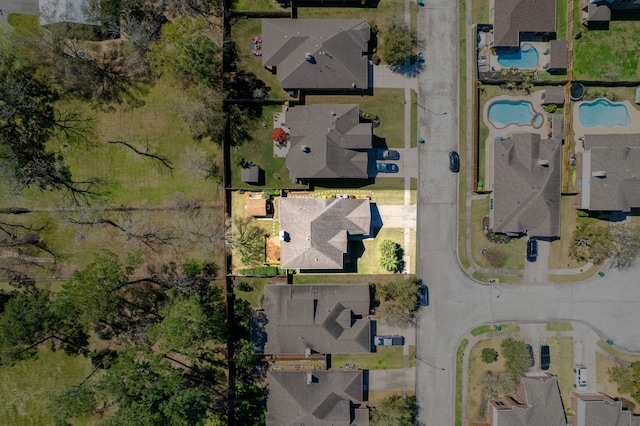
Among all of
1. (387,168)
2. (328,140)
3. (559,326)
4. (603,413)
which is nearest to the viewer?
(328,140)

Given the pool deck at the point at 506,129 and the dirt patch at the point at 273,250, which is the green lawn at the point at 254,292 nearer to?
the dirt patch at the point at 273,250

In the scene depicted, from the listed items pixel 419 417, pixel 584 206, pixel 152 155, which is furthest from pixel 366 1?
pixel 419 417

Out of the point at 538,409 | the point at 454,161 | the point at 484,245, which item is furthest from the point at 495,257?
the point at 538,409

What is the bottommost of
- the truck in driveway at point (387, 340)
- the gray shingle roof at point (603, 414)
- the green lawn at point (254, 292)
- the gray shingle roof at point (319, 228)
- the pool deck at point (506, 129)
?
the gray shingle roof at point (603, 414)

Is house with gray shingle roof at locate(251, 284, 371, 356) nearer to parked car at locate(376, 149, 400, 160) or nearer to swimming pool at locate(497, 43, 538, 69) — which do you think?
parked car at locate(376, 149, 400, 160)

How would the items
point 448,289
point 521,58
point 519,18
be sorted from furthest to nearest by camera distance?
1. point 448,289
2. point 521,58
3. point 519,18

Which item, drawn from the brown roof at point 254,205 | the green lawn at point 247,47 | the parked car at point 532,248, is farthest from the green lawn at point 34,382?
the parked car at point 532,248

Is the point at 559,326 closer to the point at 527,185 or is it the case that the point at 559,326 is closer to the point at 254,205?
the point at 527,185
